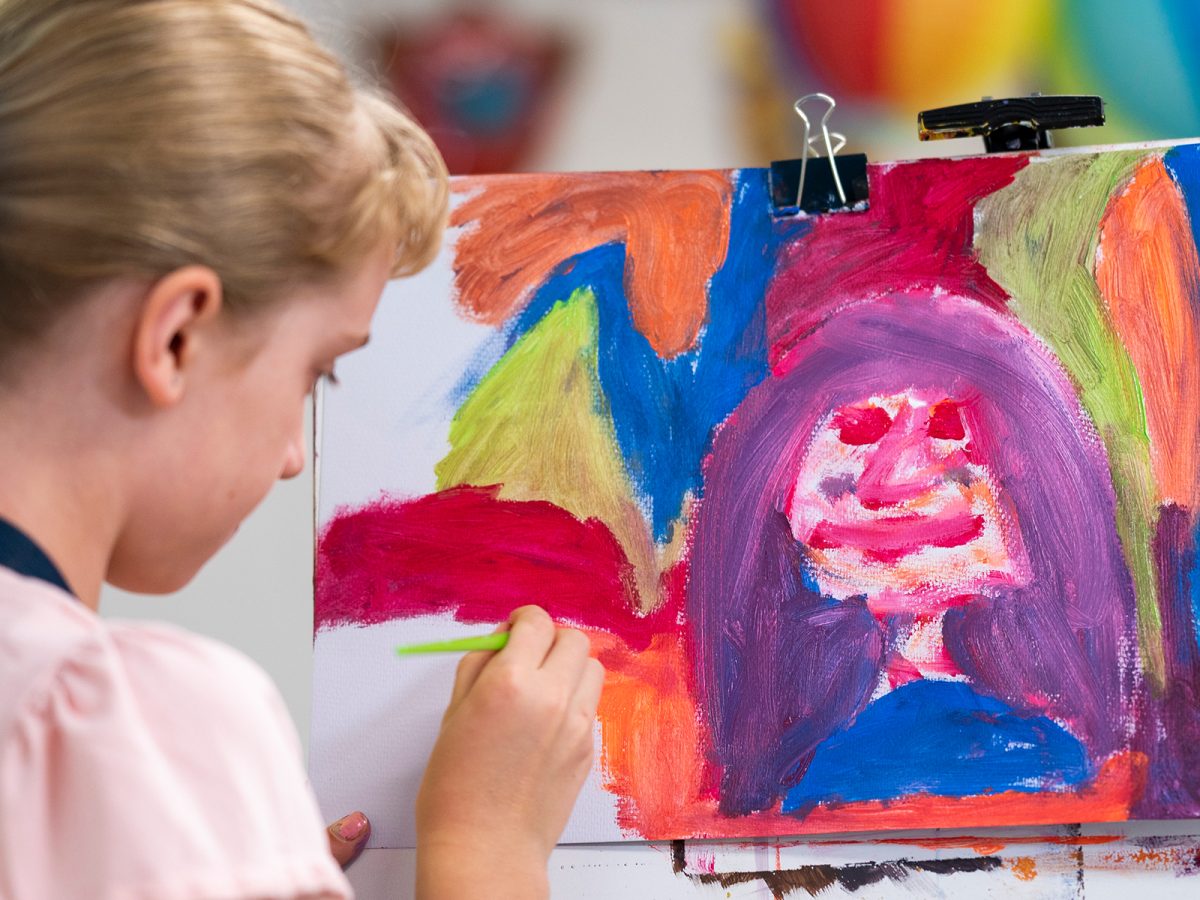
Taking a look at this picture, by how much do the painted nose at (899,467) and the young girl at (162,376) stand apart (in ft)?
1.28

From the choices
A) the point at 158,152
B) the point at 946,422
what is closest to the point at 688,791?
the point at 946,422

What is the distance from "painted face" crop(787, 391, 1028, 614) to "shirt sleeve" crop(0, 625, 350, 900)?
50 cm

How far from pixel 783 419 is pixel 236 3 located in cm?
49

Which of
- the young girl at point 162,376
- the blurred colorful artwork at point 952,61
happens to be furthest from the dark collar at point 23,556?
the blurred colorful artwork at point 952,61

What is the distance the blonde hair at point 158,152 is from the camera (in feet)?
1.77

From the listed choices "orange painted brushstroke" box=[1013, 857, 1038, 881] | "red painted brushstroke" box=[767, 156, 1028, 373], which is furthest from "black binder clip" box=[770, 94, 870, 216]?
"orange painted brushstroke" box=[1013, 857, 1038, 881]

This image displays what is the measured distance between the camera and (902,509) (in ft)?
2.85

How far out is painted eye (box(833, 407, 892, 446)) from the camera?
880mm

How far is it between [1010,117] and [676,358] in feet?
1.16

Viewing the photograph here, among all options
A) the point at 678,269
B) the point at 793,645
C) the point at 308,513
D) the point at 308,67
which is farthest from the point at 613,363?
the point at 308,513

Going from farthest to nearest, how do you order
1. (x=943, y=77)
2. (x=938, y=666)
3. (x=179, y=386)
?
(x=943, y=77) → (x=938, y=666) → (x=179, y=386)

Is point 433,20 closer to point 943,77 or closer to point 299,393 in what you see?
point 943,77

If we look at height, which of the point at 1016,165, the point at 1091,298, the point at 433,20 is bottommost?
the point at 1091,298

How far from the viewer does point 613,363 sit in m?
0.90
